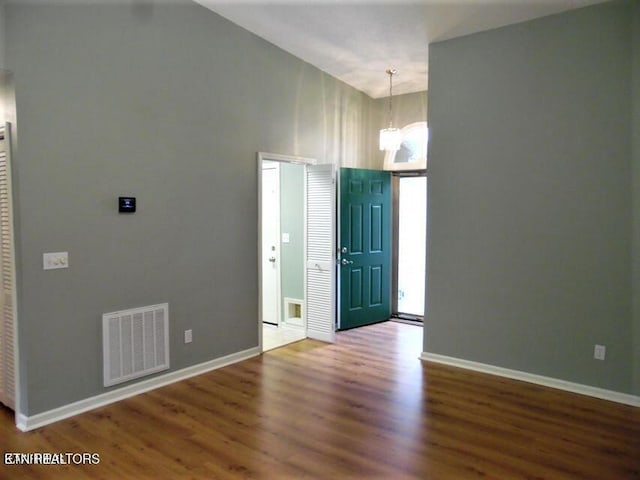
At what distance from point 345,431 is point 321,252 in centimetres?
247

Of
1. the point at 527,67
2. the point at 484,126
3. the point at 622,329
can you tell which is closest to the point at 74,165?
the point at 484,126

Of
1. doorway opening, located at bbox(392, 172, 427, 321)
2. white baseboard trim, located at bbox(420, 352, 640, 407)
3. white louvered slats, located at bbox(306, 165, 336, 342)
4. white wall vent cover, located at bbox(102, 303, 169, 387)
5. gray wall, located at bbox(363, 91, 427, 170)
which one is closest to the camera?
white wall vent cover, located at bbox(102, 303, 169, 387)

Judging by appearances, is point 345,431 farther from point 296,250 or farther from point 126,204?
point 296,250

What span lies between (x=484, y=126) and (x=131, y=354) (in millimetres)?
3642

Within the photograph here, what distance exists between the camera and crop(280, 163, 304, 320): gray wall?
18.3ft

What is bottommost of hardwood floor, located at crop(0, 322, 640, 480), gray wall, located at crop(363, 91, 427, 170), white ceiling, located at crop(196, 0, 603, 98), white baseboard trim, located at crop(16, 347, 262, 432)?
hardwood floor, located at crop(0, 322, 640, 480)

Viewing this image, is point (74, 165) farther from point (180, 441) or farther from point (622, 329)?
point (622, 329)

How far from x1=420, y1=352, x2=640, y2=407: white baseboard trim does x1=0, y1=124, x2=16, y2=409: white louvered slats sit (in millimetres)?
3528

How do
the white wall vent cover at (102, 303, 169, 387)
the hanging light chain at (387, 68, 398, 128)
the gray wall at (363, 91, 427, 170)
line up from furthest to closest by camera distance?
1. the gray wall at (363, 91, 427, 170)
2. the hanging light chain at (387, 68, 398, 128)
3. the white wall vent cover at (102, 303, 169, 387)

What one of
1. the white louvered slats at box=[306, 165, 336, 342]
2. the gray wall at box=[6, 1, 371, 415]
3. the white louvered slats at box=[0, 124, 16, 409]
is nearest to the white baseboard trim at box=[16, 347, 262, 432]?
the gray wall at box=[6, 1, 371, 415]

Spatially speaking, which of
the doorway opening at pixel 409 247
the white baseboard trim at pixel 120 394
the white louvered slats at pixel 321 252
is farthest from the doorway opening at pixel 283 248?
the doorway opening at pixel 409 247

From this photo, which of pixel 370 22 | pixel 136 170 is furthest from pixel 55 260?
pixel 370 22

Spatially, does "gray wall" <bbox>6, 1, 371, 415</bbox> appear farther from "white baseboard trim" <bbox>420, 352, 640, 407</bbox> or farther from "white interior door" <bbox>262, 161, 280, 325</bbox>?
"white baseboard trim" <bbox>420, 352, 640, 407</bbox>

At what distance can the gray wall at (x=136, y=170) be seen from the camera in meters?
3.00
